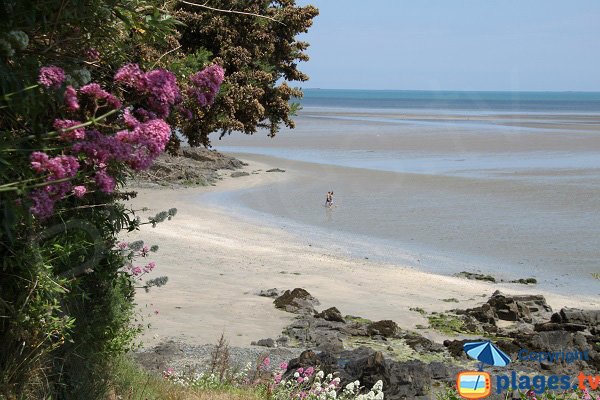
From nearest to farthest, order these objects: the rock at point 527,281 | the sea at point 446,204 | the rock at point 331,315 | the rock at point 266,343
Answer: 1. the rock at point 266,343
2. the rock at point 331,315
3. the rock at point 527,281
4. the sea at point 446,204

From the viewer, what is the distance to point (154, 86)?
4840 millimetres

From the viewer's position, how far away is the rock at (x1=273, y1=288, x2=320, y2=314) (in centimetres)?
1473

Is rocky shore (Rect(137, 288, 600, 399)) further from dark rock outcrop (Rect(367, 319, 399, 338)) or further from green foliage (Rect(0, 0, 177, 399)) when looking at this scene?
green foliage (Rect(0, 0, 177, 399))

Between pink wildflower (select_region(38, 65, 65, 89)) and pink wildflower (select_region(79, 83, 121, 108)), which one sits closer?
pink wildflower (select_region(38, 65, 65, 89))

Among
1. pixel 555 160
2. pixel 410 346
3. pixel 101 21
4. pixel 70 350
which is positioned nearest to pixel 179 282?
pixel 410 346

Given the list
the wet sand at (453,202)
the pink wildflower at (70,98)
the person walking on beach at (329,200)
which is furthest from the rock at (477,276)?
the pink wildflower at (70,98)

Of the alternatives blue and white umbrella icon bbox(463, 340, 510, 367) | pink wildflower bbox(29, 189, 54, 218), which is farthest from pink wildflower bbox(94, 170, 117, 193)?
blue and white umbrella icon bbox(463, 340, 510, 367)

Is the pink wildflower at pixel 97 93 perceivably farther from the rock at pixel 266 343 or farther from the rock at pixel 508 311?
the rock at pixel 508 311

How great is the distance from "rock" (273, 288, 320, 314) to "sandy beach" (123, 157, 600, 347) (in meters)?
0.20

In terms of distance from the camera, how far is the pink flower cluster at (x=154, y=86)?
4.84 m

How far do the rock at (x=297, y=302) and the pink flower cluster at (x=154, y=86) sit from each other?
10.0 m

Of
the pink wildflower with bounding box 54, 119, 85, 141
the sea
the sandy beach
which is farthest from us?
the sea

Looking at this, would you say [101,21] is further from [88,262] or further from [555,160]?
[555,160]

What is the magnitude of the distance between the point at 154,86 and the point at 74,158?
732 mm
